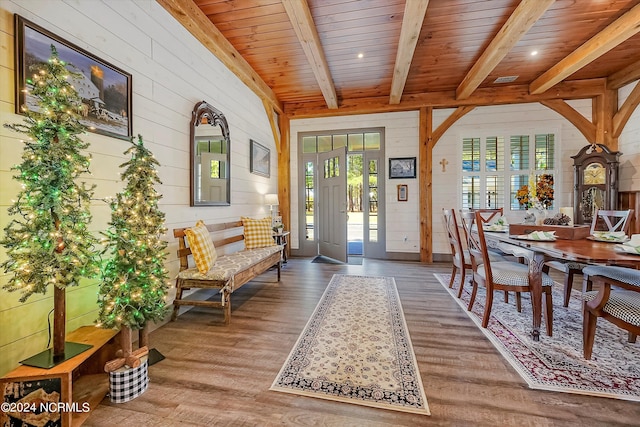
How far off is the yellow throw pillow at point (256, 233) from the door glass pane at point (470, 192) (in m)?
3.85

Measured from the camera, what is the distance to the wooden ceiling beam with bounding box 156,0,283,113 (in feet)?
8.62

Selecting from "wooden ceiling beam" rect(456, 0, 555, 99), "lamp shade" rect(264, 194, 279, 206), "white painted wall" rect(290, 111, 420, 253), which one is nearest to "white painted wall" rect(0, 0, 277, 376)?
"lamp shade" rect(264, 194, 279, 206)

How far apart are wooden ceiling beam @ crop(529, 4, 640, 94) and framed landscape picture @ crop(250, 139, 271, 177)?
4738 millimetres

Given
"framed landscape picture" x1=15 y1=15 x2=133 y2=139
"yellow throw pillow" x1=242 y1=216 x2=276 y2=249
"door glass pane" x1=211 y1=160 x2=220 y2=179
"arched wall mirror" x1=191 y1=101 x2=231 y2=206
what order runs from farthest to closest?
Answer: "yellow throw pillow" x1=242 y1=216 x2=276 y2=249 → "door glass pane" x1=211 y1=160 x2=220 y2=179 → "arched wall mirror" x1=191 y1=101 x2=231 y2=206 → "framed landscape picture" x1=15 y1=15 x2=133 y2=139

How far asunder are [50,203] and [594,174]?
6538mm

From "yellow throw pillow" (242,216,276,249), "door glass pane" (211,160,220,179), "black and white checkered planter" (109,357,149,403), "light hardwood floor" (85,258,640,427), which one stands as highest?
"door glass pane" (211,160,220,179)

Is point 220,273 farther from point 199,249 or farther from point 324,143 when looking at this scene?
point 324,143

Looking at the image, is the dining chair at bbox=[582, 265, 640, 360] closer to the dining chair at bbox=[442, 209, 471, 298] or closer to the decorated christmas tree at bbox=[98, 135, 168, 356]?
the dining chair at bbox=[442, 209, 471, 298]

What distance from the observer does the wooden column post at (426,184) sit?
5.30 meters

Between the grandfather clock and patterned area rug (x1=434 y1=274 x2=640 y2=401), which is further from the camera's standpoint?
the grandfather clock

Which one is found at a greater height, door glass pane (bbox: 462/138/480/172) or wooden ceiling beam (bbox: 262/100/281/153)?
wooden ceiling beam (bbox: 262/100/281/153)

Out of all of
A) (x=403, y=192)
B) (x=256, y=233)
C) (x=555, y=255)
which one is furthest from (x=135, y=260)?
(x=403, y=192)

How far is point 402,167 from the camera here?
5.48 m

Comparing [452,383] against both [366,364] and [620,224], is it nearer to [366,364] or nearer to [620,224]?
[366,364]
